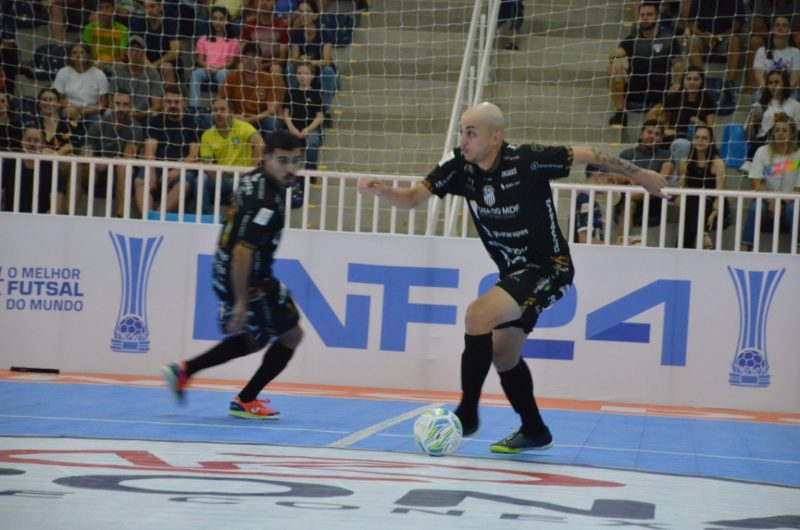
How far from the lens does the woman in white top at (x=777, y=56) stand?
1249 cm

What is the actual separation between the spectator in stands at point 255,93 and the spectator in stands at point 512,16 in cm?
292

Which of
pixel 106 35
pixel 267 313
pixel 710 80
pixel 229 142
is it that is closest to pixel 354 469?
pixel 267 313

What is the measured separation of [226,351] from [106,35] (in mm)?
7691

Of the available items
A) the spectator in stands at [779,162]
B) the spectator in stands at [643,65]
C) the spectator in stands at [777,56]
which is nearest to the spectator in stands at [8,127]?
the spectator in stands at [643,65]

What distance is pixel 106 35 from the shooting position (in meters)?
14.0

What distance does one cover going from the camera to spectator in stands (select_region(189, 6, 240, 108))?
44.0 ft

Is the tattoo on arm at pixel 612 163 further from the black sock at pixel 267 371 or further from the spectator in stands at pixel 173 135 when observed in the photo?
the spectator in stands at pixel 173 135

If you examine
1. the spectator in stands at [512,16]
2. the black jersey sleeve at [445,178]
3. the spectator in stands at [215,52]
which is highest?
the spectator in stands at [512,16]

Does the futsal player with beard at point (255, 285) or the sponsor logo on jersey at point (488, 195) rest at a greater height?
the sponsor logo on jersey at point (488, 195)

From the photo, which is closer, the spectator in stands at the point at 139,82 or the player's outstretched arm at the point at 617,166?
the player's outstretched arm at the point at 617,166

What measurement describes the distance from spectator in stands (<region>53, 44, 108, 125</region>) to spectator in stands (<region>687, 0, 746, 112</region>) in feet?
22.4

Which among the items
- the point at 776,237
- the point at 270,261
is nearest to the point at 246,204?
the point at 270,261

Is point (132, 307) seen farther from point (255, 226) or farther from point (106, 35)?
point (106, 35)

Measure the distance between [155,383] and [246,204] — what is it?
124 inches
